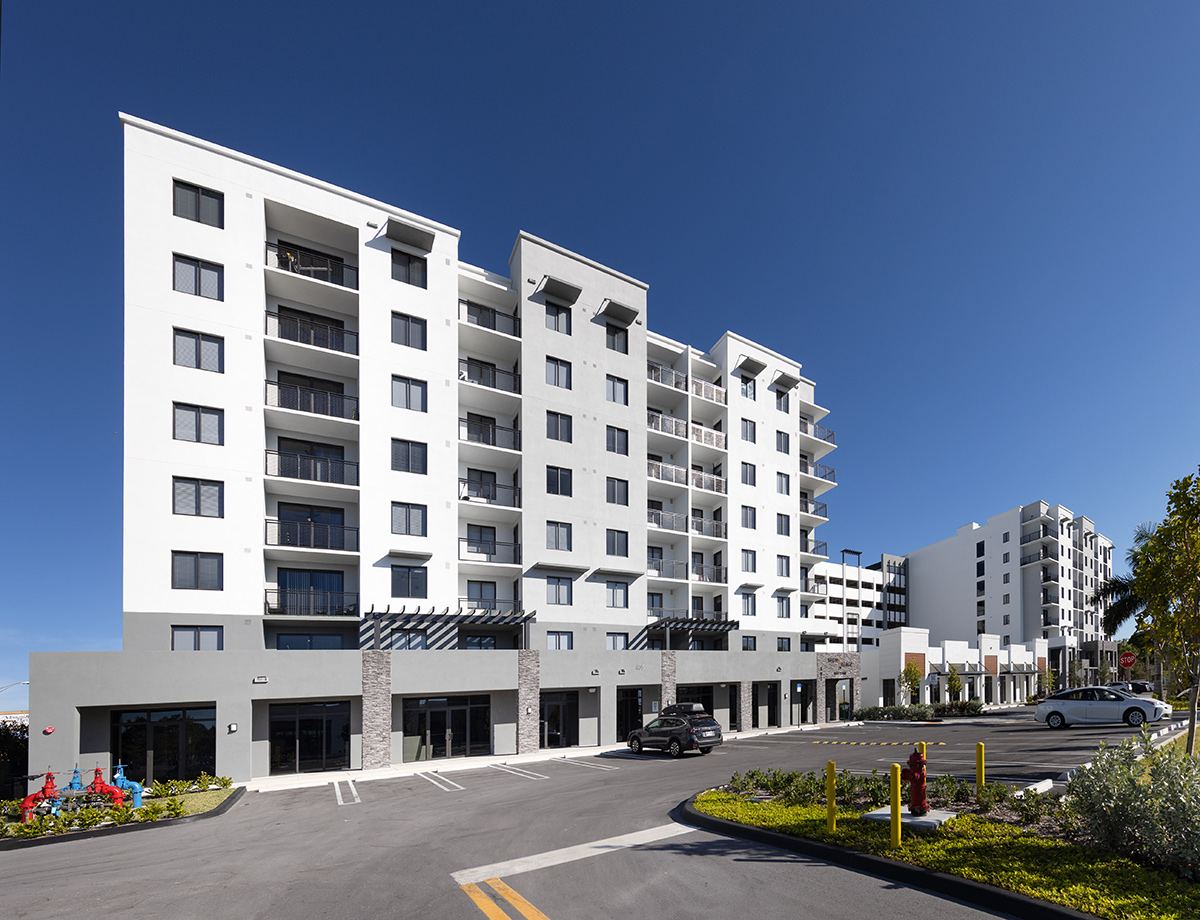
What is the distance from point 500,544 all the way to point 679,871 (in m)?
22.1

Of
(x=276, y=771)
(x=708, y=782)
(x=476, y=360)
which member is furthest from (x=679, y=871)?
(x=476, y=360)

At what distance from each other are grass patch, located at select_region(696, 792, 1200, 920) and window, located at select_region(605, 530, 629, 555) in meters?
22.6

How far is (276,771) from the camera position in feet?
78.0

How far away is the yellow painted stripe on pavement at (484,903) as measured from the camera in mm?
8062

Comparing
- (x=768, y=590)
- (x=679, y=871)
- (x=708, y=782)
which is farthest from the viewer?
(x=768, y=590)

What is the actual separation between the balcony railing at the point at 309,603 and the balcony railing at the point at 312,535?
69.1 inches

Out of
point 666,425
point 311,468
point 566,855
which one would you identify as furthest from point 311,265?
point 566,855

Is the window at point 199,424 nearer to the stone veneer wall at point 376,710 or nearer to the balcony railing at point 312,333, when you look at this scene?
the balcony railing at point 312,333

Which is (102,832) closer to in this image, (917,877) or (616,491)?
(917,877)

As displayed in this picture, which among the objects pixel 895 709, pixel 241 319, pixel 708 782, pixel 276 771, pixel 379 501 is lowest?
pixel 895 709

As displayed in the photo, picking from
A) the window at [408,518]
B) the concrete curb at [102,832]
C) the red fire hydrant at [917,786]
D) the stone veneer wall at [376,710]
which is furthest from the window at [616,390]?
the red fire hydrant at [917,786]

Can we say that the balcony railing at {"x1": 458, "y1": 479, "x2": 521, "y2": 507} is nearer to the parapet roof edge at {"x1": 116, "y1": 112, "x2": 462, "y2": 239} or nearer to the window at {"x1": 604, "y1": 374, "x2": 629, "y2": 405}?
the window at {"x1": 604, "y1": 374, "x2": 629, "y2": 405}

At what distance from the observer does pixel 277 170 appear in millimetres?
27031

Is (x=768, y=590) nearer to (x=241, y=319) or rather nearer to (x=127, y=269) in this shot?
(x=241, y=319)
